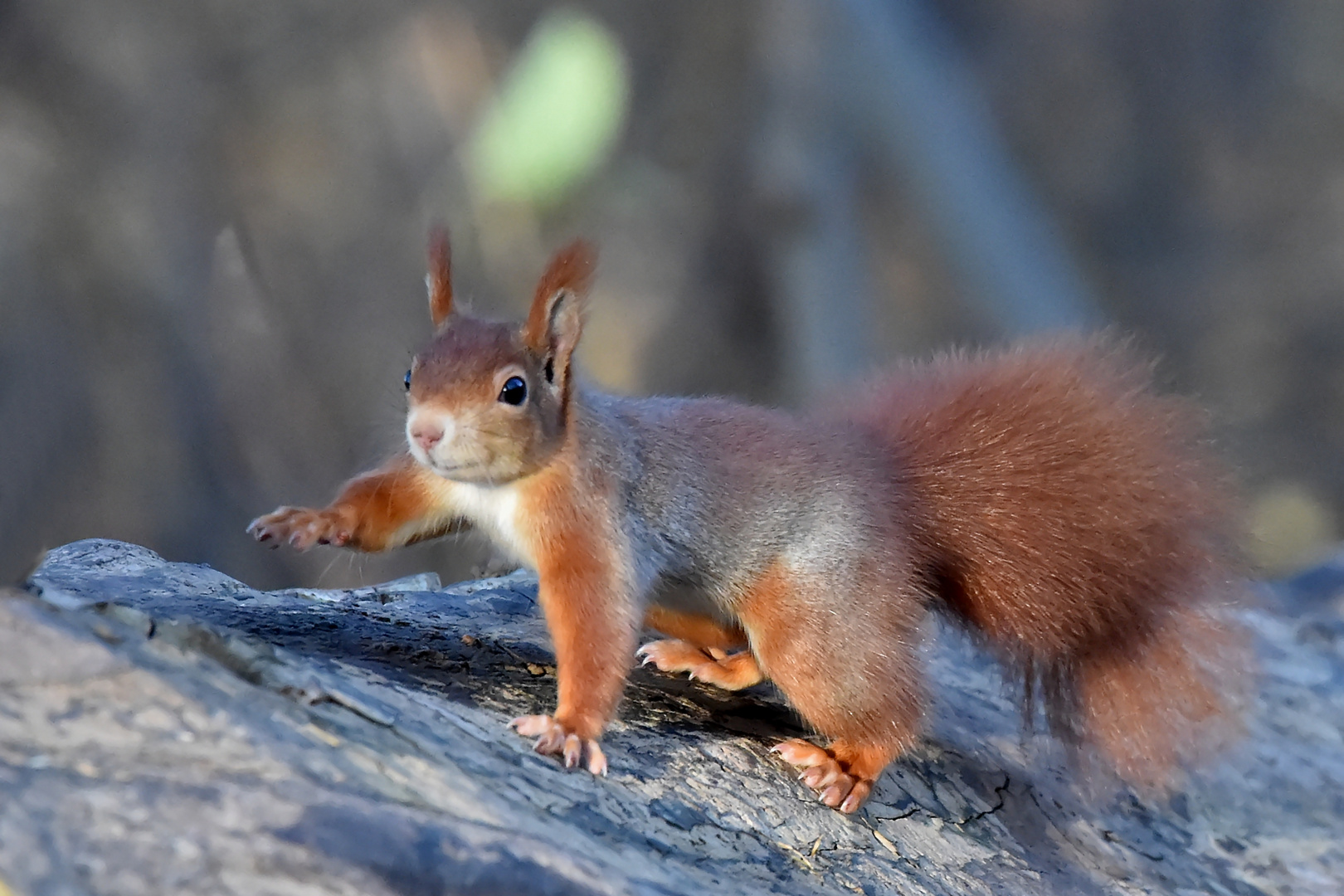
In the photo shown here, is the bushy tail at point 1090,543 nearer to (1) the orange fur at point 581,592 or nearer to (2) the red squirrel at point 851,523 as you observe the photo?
(2) the red squirrel at point 851,523

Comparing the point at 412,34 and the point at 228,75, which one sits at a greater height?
the point at 412,34

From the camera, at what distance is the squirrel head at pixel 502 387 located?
1040 mm

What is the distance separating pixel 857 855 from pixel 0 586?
0.68m

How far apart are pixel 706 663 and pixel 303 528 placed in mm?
455

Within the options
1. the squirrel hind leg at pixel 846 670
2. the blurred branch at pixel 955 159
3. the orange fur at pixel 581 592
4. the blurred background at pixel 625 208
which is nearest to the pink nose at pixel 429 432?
the orange fur at pixel 581 592

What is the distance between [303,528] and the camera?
1158 millimetres

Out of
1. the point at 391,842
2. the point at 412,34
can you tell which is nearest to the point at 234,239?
the point at 412,34

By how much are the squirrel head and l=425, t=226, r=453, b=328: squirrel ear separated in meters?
0.04

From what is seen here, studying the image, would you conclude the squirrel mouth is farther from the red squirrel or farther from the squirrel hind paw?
the squirrel hind paw

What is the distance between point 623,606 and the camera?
1.08 m

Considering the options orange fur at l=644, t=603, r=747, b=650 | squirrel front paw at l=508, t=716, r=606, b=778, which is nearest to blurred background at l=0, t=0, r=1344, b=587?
orange fur at l=644, t=603, r=747, b=650

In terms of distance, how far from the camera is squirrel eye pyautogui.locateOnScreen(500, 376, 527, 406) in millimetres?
1059

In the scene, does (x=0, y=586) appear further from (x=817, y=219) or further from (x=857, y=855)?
(x=817, y=219)

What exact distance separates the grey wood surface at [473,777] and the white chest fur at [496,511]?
118mm
